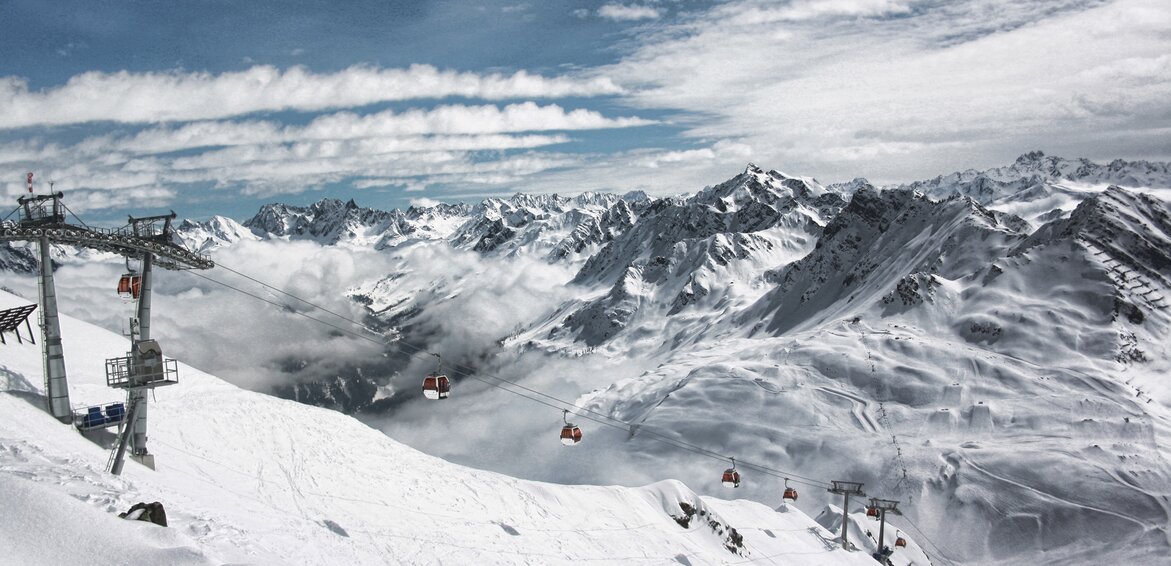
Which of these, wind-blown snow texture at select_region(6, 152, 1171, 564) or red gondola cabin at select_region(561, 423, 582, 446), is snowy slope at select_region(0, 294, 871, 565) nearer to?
red gondola cabin at select_region(561, 423, 582, 446)

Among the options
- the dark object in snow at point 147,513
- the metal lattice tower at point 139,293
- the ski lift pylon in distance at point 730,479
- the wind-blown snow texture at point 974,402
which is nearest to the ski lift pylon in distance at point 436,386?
the metal lattice tower at point 139,293

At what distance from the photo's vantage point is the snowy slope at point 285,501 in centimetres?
1484

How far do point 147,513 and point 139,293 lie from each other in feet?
59.4

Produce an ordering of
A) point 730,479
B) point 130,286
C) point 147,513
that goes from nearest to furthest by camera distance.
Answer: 1. point 147,513
2. point 130,286
3. point 730,479

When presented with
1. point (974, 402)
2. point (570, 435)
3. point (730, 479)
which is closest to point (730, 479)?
point (730, 479)

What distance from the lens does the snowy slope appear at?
1484 cm

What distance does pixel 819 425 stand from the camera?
12950cm

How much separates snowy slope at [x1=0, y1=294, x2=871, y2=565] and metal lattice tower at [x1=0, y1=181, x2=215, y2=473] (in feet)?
4.38

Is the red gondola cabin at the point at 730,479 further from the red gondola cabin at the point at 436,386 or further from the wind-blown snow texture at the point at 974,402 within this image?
the wind-blown snow texture at the point at 974,402

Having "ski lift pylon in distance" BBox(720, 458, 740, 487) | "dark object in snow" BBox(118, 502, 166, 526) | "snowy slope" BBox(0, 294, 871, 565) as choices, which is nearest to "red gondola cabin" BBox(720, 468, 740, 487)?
"ski lift pylon in distance" BBox(720, 458, 740, 487)

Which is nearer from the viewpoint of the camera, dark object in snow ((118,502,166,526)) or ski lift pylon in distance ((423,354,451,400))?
dark object in snow ((118,502,166,526))

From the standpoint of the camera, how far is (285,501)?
2898 centimetres

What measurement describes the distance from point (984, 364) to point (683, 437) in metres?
60.0

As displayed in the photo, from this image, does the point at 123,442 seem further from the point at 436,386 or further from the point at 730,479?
the point at 730,479
